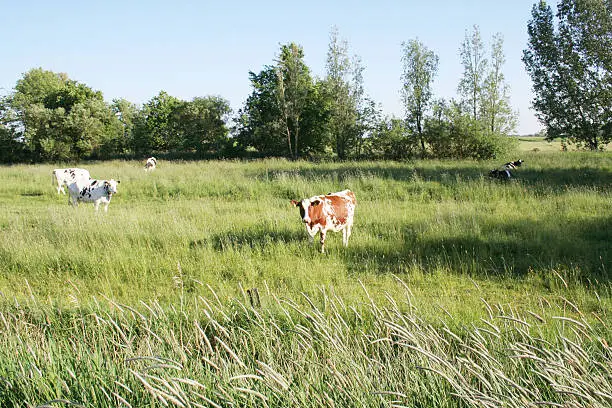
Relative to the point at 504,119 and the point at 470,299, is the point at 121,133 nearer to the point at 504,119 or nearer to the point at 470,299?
the point at 504,119

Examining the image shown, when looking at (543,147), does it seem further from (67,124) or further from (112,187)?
(67,124)

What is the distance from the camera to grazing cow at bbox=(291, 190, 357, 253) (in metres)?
8.65

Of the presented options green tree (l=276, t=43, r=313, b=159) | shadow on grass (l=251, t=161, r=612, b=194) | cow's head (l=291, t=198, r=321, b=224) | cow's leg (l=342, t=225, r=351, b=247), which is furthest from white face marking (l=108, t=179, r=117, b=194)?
green tree (l=276, t=43, r=313, b=159)

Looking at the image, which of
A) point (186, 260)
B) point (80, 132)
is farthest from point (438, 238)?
point (80, 132)

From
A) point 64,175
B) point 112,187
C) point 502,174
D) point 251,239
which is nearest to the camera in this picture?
point 251,239

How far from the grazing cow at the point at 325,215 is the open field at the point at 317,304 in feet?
1.28

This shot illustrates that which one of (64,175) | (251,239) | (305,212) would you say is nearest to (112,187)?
(64,175)

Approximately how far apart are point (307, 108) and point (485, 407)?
40.1m

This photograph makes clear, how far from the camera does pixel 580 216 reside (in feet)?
33.4

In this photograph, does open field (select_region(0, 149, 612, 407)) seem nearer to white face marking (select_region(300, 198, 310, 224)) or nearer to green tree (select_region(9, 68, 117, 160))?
white face marking (select_region(300, 198, 310, 224))

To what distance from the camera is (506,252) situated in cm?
797

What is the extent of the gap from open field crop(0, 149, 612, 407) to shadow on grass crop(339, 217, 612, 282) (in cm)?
5

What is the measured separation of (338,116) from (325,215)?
28.1 metres

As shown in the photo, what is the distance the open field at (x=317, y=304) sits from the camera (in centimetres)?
254
